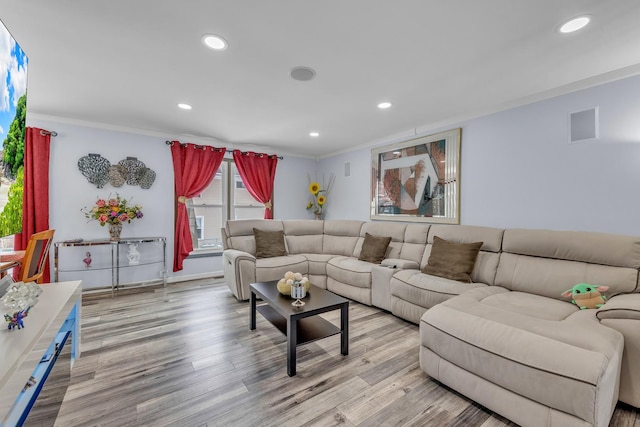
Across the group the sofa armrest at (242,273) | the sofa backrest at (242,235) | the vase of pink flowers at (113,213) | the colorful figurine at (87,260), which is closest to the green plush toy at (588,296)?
the sofa armrest at (242,273)

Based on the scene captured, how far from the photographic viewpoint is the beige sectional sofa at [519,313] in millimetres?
1367

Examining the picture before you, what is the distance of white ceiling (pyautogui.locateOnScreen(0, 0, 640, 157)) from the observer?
1645mm

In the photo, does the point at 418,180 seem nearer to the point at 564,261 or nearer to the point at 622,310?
the point at 564,261

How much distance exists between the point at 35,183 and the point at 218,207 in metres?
2.33

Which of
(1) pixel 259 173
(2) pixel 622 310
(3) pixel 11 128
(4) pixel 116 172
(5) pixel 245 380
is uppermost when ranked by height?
(1) pixel 259 173

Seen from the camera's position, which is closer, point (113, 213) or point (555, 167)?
point (555, 167)

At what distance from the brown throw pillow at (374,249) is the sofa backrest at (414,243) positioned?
0.23 metres

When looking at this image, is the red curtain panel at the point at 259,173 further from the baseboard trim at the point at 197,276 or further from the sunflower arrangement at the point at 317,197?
the baseboard trim at the point at 197,276

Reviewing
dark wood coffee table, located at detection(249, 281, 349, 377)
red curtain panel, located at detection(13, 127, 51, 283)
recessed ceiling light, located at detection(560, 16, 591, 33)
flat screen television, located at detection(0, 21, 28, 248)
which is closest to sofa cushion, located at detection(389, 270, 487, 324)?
dark wood coffee table, located at detection(249, 281, 349, 377)

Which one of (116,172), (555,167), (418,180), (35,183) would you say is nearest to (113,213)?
(116,172)

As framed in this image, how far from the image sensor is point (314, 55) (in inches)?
83.3

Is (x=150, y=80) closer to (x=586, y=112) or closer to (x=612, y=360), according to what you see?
(x=612, y=360)

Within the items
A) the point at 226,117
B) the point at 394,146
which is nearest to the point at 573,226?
the point at 394,146

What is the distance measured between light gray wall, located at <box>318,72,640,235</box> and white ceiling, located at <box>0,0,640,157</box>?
0.18 meters
